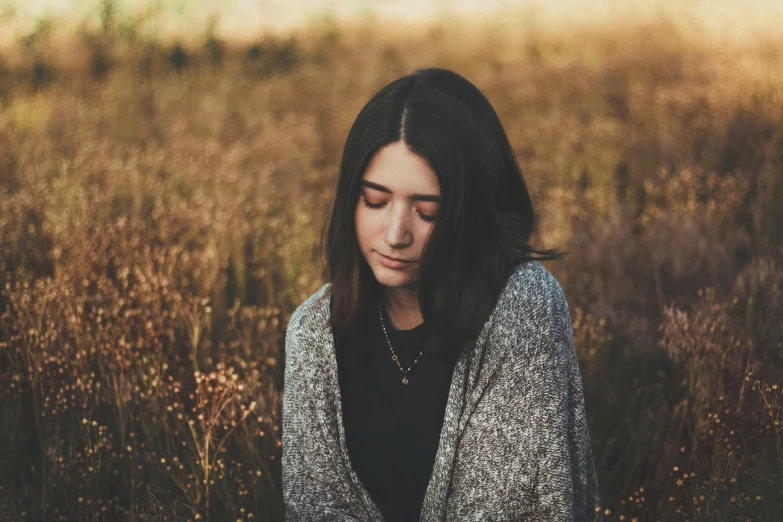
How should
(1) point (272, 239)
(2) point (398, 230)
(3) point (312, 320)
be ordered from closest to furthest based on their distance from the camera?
(2) point (398, 230) < (3) point (312, 320) < (1) point (272, 239)

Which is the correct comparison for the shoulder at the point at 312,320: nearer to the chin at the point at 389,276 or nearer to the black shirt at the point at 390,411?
the black shirt at the point at 390,411

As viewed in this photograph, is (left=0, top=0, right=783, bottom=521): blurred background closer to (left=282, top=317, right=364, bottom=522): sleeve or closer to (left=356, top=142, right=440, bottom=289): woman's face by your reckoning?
(left=282, top=317, right=364, bottom=522): sleeve

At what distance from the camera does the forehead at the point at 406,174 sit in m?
1.79

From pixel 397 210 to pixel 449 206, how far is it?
125 millimetres

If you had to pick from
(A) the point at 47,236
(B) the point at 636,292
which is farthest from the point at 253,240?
(B) the point at 636,292

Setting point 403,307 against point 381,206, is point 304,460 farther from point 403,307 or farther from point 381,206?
point 381,206

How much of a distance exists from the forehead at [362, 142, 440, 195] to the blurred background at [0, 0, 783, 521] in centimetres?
86

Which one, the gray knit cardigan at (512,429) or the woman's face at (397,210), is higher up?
the woman's face at (397,210)

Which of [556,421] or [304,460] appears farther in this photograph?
[304,460]

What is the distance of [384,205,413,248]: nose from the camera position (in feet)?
5.86

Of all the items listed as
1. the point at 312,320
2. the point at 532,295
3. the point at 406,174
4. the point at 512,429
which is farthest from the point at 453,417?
the point at 406,174

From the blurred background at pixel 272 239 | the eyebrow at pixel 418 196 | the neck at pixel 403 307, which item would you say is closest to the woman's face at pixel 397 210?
the eyebrow at pixel 418 196

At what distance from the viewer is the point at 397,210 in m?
1.80

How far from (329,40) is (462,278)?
9.32m
